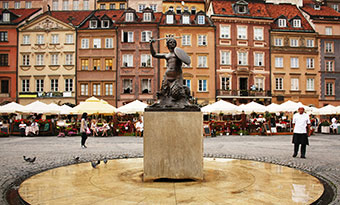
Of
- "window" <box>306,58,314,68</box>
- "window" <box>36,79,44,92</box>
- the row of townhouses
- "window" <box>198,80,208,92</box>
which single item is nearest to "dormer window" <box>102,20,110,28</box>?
the row of townhouses

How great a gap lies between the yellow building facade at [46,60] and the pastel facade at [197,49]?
1194 centimetres

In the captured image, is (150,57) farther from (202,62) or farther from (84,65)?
(84,65)

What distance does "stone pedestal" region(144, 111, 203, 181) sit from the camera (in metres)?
6.13

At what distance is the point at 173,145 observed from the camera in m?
6.16

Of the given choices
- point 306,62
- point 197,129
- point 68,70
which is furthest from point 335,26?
point 197,129

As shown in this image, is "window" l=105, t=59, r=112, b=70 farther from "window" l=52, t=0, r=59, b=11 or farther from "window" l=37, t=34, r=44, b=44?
"window" l=52, t=0, r=59, b=11

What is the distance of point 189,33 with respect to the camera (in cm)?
3888

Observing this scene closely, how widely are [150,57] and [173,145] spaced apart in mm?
33253

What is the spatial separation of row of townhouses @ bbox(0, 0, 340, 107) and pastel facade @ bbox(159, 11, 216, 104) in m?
0.13

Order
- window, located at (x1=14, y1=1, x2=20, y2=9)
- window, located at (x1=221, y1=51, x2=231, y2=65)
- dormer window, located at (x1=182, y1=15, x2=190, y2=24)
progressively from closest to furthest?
1. window, located at (x1=221, y1=51, x2=231, y2=65)
2. dormer window, located at (x1=182, y1=15, x2=190, y2=24)
3. window, located at (x1=14, y1=1, x2=20, y2=9)

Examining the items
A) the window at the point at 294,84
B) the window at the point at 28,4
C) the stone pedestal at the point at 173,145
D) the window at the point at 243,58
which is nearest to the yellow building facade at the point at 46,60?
the window at the point at 28,4

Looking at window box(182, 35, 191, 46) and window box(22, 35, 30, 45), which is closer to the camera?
window box(182, 35, 191, 46)

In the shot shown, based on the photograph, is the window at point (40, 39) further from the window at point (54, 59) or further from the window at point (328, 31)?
the window at point (328, 31)

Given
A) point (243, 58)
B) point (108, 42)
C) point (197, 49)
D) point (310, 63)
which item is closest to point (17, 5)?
point (108, 42)
